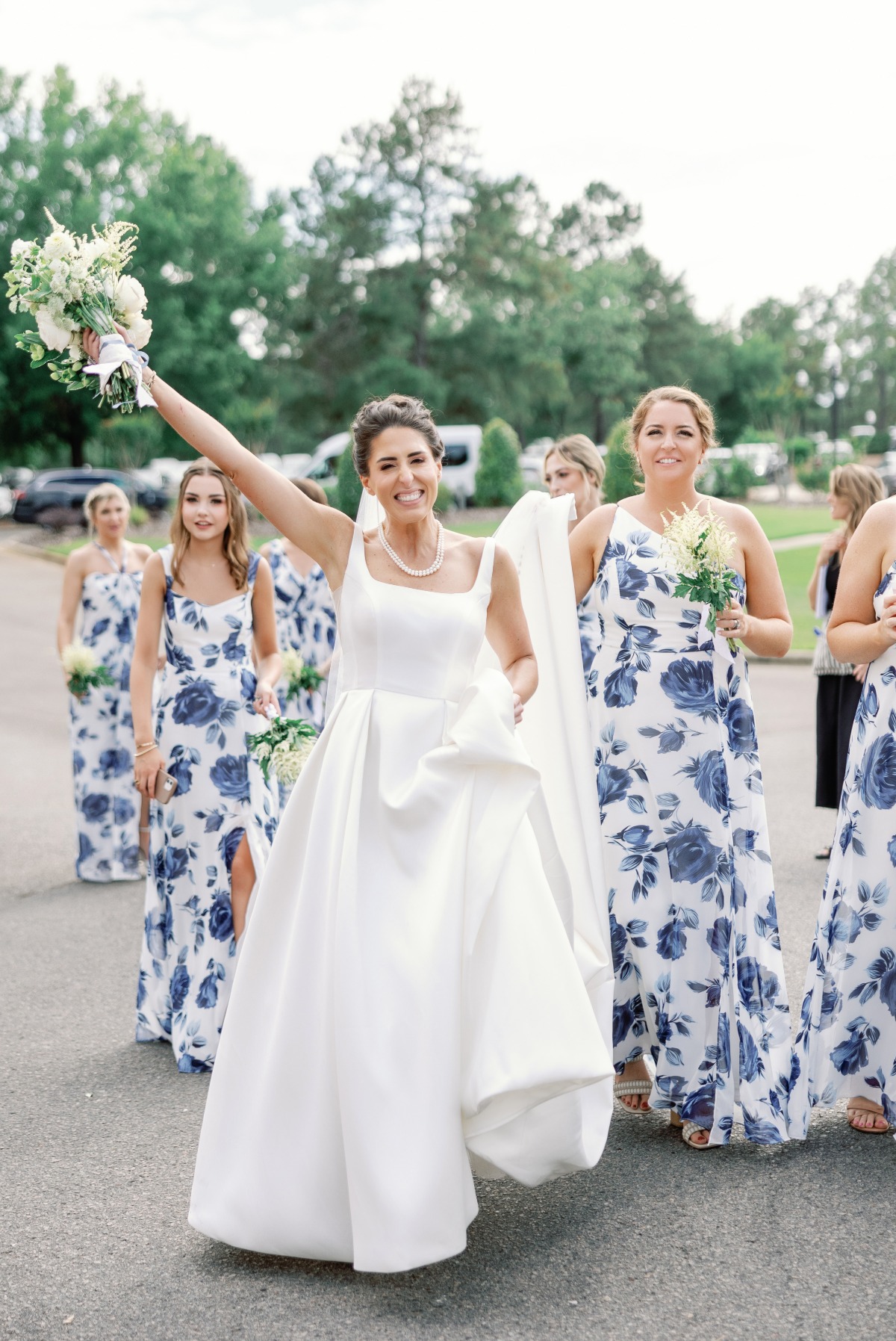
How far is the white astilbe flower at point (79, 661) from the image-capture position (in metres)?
8.93

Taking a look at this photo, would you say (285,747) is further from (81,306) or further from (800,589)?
(800,589)

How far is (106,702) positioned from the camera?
9.13 metres

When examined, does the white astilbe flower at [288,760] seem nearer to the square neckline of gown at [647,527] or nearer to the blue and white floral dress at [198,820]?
the blue and white floral dress at [198,820]

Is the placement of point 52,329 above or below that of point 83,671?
above

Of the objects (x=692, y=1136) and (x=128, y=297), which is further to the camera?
(x=692, y=1136)

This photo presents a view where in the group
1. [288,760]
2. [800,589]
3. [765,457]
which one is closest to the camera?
[288,760]

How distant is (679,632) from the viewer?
4676 millimetres

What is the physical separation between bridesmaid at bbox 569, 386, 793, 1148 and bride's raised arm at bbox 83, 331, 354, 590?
109 cm

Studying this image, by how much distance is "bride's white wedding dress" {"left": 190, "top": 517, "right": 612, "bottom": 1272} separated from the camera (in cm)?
357

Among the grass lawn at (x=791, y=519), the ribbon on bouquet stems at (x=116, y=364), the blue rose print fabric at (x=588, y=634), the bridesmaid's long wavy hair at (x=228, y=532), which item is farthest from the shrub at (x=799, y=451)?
the ribbon on bouquet stems at (x=116, y=364)

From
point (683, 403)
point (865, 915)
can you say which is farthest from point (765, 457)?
point (865, 915)

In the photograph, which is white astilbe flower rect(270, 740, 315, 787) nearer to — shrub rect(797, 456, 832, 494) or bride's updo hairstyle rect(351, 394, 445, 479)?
bride's updo hairstyle rect(351, 394, 445, 479)

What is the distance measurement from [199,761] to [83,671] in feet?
11.2

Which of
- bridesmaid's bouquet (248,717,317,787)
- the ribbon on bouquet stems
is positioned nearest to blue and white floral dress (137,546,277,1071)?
bridesmaid's bouquet (248,717,317,787)
